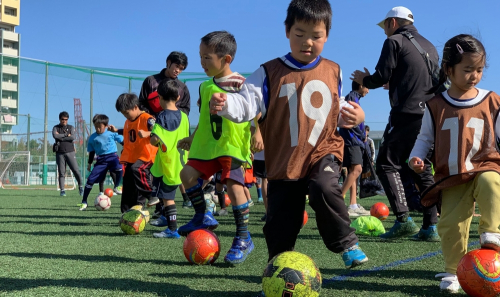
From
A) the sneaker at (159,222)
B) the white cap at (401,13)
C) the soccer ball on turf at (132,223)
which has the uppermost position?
the white cap at (401,13)

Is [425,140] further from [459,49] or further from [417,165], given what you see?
[459,49]

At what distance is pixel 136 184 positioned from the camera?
721 cm

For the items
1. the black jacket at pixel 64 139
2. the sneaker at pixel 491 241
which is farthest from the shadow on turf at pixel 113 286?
the black jacket at pixel 64 139

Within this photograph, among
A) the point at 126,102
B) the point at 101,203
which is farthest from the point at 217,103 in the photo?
the point at 101,203

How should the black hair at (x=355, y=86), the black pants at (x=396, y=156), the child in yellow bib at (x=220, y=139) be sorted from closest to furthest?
the child in yellow bib at (x=220, y=139)
the black pants at (x=396, y=156)
the black hair at (x=355, y=86)

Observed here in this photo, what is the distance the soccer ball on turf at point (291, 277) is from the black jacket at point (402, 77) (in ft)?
9.57

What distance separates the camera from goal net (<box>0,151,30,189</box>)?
73.3 ft

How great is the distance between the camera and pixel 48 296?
288 cm

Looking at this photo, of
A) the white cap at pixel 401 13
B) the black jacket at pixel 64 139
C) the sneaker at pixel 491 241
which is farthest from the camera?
the black jacket at pixel 64 139

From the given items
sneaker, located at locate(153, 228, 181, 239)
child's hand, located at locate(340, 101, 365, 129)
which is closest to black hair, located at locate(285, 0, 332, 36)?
child's hand, located at locate(340, 101, 365, 129)

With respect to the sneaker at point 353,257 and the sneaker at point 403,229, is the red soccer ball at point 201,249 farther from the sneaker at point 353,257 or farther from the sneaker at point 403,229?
the sneaker at point 403,229

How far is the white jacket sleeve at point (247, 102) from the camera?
2799 millimetres

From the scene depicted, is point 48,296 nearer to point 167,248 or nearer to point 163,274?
point 163,274

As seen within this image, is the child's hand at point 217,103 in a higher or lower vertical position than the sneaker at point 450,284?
higher
